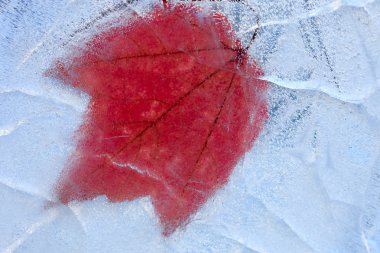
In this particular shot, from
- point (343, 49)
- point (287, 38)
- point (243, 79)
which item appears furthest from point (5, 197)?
point (343, 49)

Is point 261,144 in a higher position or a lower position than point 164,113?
lower

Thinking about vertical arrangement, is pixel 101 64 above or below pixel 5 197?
above

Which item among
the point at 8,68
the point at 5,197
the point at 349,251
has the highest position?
the point at 8,68

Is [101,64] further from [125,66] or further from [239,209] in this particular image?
[239,209]
